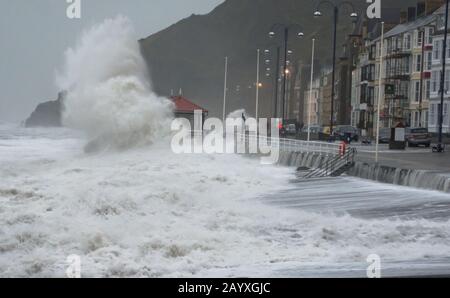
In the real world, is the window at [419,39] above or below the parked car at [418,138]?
above

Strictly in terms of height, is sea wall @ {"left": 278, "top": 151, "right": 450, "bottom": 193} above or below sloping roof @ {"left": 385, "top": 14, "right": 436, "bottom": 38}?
below

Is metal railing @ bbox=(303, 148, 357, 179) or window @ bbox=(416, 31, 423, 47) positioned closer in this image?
metal railing @ bbox=(303, 148, 357, 179)

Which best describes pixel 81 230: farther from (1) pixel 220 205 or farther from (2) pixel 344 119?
(2) pixel 344 119

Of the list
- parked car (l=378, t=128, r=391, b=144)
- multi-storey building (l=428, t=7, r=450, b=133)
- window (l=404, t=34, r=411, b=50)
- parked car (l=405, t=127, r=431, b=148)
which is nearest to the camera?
parked car (l=405, t=127, r=431, b=148)

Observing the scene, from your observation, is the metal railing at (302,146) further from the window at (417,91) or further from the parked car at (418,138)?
the window at (417,91)

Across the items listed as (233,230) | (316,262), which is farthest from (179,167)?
(316,262)

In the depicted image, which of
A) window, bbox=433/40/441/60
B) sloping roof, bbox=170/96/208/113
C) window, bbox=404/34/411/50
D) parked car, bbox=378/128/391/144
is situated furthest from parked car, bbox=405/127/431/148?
window, bbox=404/34/411/50

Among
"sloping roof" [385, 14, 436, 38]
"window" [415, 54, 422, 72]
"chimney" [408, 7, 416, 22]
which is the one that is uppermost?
"chimney" [408, 7, 416, 22]

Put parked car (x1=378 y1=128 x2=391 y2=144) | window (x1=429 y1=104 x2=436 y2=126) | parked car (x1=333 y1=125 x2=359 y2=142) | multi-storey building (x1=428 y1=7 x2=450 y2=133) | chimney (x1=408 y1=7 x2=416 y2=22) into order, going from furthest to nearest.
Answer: chimney (x1=408 y1=7 x2=416 y2=22) < window (x1=429 y1=104 x2=436 y2=126) < parked car (x1=333 y1=125 x2=359 y2=142) < multi-storey building (x1=428 y1=7 x2=450 y2=133) < parked car (x1=378 y1=128 x2=391 y2=144)

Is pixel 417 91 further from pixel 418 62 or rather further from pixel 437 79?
pixel 437 79

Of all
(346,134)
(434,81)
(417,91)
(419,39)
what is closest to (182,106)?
(346,134)

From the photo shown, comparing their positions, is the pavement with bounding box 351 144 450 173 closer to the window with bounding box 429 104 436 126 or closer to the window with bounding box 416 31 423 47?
the window with bounding box 429 104 436 126

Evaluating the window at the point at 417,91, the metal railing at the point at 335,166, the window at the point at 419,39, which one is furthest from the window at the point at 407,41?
the metal railing at the point at 335,166

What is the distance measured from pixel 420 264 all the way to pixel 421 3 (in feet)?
215
